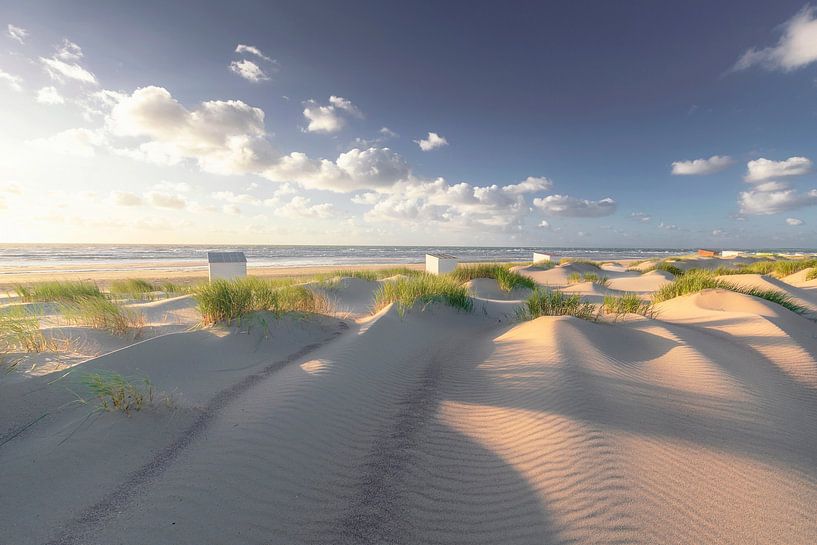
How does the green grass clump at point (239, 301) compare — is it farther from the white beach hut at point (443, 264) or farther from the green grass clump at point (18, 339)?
the white beach hut at point (443, 264)

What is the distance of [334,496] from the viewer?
7.79ft

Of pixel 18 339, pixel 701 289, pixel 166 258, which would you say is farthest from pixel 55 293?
pixel 166 258

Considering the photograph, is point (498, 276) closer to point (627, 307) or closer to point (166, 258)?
point (627, 307)

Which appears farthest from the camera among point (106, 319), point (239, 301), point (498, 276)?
point (498, 276)

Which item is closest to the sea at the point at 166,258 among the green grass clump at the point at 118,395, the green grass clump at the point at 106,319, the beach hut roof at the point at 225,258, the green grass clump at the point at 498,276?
the beach hut roof at the point at 225,258

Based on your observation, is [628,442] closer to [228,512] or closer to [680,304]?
[228,512]

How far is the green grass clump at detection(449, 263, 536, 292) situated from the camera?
41.9ft

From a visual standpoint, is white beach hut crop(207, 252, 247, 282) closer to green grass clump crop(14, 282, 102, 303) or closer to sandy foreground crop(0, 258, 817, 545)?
green grass clump crop(14, 282, 102, 303)

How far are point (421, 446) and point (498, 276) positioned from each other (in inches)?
424

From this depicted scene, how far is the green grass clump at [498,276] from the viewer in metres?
12.8

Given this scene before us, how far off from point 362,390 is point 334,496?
5.55 ft

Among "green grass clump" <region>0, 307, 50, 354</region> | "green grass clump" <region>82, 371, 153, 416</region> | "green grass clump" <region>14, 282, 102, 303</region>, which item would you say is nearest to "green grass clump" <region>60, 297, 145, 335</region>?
"green grass clump" <region>0, 307, 50, 354</region>

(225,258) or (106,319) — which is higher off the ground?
(225,258)

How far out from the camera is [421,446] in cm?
296
